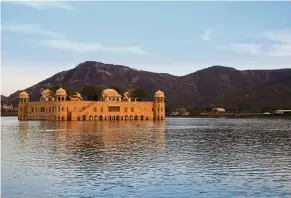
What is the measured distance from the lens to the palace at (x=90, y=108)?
127 metres

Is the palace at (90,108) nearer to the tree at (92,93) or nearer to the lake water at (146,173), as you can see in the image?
the tree at (92,93)

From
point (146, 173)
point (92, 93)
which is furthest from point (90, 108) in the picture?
point (146, 173)

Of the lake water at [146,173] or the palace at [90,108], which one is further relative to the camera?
the palace at [90,108]

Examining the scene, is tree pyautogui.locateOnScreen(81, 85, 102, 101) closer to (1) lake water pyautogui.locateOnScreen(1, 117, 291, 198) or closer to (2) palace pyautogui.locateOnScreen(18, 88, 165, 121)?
(2) palace pyautogui.locateOnScreen(18, 88, 165, 121)

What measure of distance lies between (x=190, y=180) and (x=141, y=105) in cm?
11092

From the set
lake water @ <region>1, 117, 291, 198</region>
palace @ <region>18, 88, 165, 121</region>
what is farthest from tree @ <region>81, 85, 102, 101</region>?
lake water @ <region>1, 117, 291, 198</region>

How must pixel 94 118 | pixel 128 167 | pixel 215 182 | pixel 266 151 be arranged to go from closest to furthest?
1. pixel 215 182
2. pixel 128 167
3. pixel 266 151
4. pixel 94 118

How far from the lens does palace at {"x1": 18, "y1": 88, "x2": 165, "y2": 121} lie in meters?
127

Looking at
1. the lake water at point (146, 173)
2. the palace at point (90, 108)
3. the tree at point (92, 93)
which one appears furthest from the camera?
the tree at point (92, 93)

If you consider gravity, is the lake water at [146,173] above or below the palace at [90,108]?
below

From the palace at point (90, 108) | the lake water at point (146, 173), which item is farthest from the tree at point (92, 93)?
the lake water at point (146, 173)

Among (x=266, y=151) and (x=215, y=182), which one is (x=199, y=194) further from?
(x=266, y=151)

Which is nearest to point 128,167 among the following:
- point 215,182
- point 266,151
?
point 215,182

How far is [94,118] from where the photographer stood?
419ft
